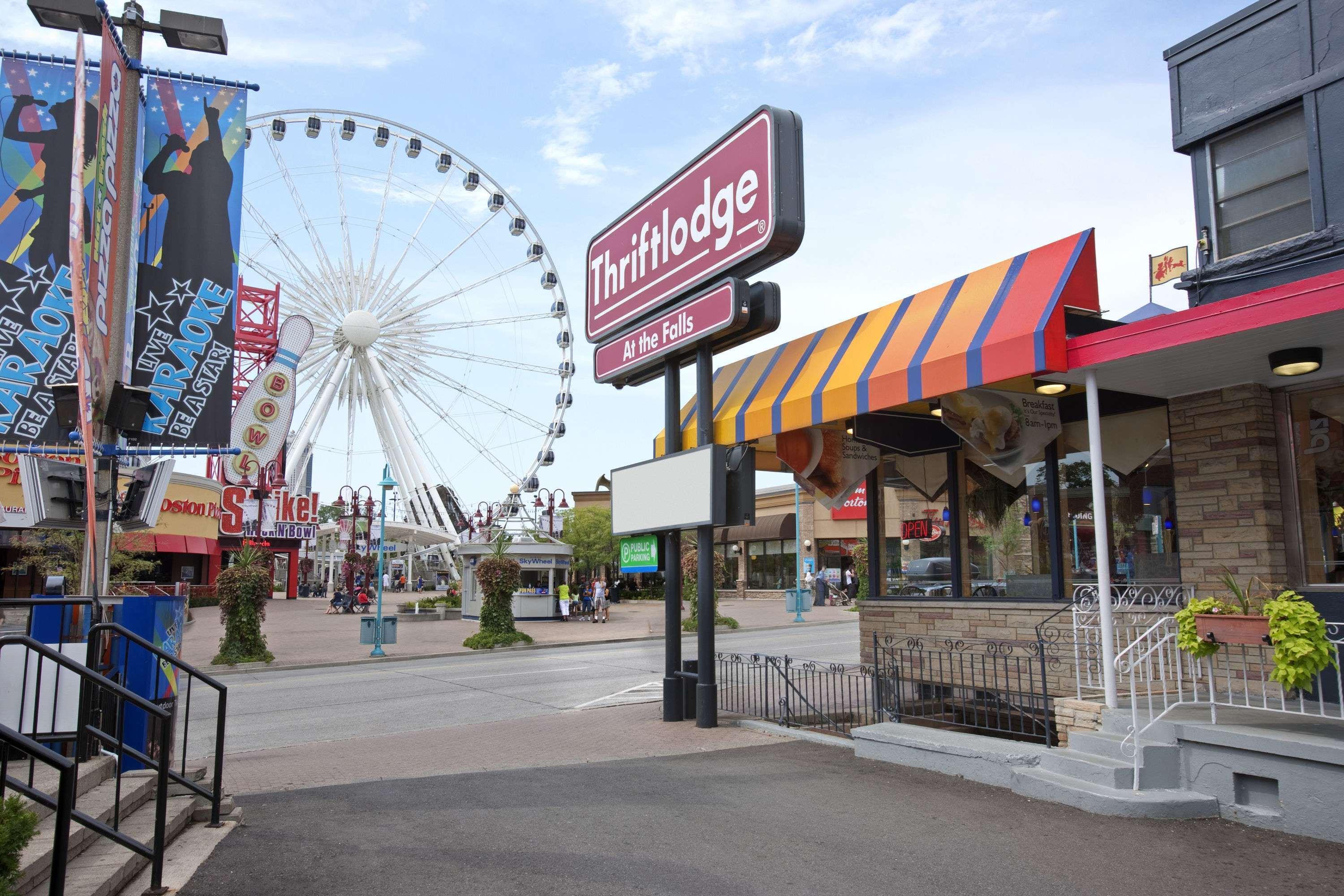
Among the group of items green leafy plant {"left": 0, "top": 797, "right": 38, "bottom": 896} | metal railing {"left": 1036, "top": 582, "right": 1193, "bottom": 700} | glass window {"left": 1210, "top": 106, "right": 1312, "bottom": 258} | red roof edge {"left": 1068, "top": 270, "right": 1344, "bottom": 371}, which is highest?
glass window {"left": 1210, "top": 106, "right": 1312, "bottom": 258}

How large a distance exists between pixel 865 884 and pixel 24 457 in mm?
8674

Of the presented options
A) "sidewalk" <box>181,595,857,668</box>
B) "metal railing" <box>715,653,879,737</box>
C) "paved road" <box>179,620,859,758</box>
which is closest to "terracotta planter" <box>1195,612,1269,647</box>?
"metal railing" <box>715,653,879,737</box>

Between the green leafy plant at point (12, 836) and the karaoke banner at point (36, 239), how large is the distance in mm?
8506

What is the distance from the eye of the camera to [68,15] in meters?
9.66

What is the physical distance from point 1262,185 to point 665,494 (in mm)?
7128

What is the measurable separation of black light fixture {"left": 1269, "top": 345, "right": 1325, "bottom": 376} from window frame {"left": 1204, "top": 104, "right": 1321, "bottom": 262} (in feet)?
7.49

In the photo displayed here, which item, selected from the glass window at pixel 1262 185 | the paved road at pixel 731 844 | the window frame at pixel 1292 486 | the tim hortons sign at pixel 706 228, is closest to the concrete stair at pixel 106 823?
the paved road at pixel 731 844

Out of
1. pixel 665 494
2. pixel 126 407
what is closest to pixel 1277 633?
pixel 665 494

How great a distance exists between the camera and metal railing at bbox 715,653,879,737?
10.9 metres

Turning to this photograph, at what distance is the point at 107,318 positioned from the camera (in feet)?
31.0

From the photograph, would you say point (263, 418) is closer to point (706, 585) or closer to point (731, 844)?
point (706, 585)

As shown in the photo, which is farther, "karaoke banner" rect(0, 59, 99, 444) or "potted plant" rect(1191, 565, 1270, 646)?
"karaoke banner" rect(0, 59, 99, 444)

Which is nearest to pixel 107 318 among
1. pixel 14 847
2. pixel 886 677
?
pixel 14 847

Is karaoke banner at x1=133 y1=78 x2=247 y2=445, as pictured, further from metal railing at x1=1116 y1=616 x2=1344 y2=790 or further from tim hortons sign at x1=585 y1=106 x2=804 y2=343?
metal railing at x1=1116 y1=616 x2=1344 y2=790
